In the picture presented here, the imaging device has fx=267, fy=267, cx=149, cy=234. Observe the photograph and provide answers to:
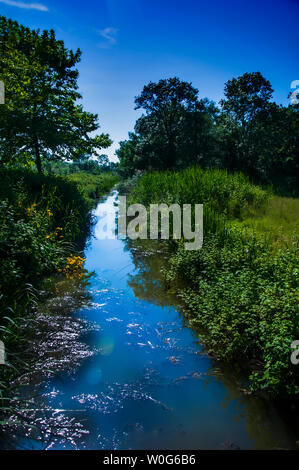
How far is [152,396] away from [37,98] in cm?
1070

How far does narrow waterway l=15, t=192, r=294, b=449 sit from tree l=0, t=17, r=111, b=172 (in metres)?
8.45

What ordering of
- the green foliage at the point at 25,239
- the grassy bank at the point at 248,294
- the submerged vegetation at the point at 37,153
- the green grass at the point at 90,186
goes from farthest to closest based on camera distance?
the green grass at the point at 90,186, the submerged vegetation at the point at 37,153, the green foliage at the point at 25,239, the grassy bank at the point at 248,294

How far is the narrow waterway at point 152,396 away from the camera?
2.44 meters

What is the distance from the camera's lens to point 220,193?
937 cm

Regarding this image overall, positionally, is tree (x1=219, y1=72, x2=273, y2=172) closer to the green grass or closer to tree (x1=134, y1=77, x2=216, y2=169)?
tree (x1=134, y1=77, x2=216, y2=169)

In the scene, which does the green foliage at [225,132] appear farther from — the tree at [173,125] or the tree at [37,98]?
the tree at [37,98]

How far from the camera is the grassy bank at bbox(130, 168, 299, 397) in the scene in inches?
108

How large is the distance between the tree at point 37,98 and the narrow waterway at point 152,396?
27.7 ft

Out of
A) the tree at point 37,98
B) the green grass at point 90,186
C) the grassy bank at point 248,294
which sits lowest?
the grassy bank at point 248,294

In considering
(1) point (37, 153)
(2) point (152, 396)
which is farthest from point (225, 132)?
(2) point (152, 396)

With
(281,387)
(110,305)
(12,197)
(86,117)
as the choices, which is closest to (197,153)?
(86,117)

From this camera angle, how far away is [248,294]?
361cm

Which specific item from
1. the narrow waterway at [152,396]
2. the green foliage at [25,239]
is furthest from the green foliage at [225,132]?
the narrow waterway at [152,396]
